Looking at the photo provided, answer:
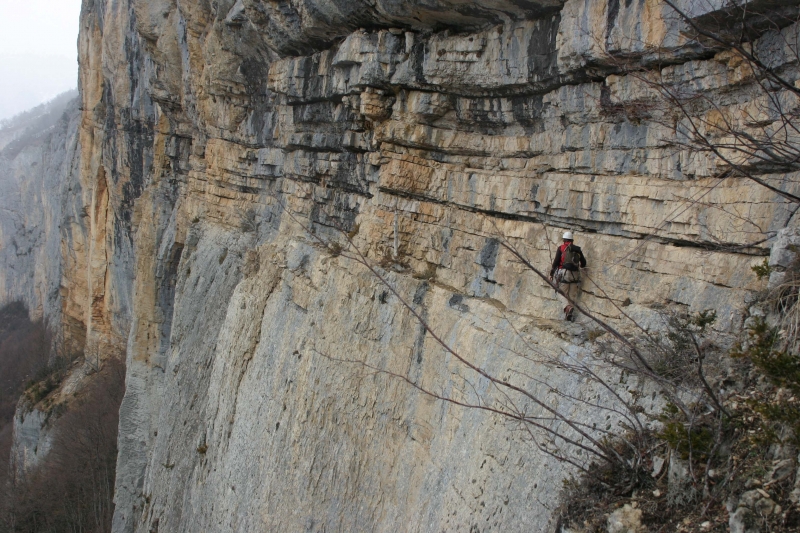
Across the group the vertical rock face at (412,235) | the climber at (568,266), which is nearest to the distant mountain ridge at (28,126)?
the vertical rock face at (412,235)

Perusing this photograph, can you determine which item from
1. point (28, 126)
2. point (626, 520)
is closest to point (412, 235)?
point (626, 520)

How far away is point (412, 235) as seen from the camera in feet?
26.9

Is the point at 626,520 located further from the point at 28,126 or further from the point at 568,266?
the point at 28,126

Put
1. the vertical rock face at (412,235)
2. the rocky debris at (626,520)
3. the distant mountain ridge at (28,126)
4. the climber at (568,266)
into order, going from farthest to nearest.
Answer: the distant mountain ridge at (28,126), the climber at (568,266), the vertical rock face at (412,235), the rocky debris at (626,520)

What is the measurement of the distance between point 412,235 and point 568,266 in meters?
2.84

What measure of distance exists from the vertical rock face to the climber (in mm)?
183

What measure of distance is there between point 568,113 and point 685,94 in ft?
4.61

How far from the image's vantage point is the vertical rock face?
5191 mm

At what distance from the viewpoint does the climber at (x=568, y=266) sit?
19.0ft

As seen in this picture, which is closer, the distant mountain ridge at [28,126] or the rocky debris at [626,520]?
the rocky debris at [626,520]

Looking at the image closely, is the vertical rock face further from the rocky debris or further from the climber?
the rocky debris

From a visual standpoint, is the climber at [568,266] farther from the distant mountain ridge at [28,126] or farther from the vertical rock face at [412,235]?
the distant mountain ridge at [28,126]

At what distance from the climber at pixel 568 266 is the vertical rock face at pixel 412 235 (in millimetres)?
183

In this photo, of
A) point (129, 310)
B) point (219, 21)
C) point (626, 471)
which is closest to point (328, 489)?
point (626, 471)
